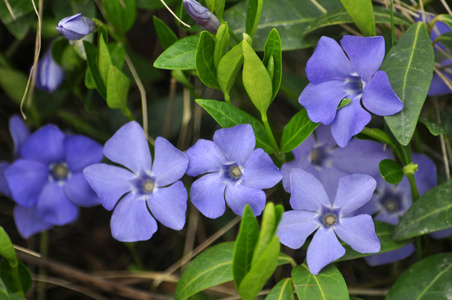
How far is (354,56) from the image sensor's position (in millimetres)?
1157

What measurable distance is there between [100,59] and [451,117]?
921 millimetres

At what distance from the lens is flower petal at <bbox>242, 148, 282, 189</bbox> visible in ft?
3.70

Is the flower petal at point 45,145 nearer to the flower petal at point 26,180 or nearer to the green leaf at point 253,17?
the flower petal at point 26,180

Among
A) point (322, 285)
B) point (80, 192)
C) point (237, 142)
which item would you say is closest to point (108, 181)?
point (80, 192)

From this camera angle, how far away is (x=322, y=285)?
1.12 m

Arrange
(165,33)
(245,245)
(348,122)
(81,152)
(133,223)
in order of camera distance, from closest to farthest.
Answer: (245,245)
(348,122)
(133,223)
(165,33)
(81,152)

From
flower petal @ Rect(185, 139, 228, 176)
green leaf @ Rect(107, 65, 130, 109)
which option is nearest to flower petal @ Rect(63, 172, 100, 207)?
green leaf @ Rect(107, 65, 130, 109)

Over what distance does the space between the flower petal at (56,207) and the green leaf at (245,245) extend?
0.58m

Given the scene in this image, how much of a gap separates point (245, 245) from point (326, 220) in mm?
243

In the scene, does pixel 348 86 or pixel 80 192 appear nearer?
pixel 348 86

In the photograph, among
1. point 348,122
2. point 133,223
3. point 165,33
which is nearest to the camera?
point 348,122

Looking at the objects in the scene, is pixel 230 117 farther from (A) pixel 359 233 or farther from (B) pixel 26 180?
(B) pixel 26 180

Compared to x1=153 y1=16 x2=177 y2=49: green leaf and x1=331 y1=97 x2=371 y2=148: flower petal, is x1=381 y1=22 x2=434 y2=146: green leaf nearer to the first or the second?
x1=331 y1=97 x2=371 y2=148: flower petal

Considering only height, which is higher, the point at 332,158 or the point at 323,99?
the point at 323,99
